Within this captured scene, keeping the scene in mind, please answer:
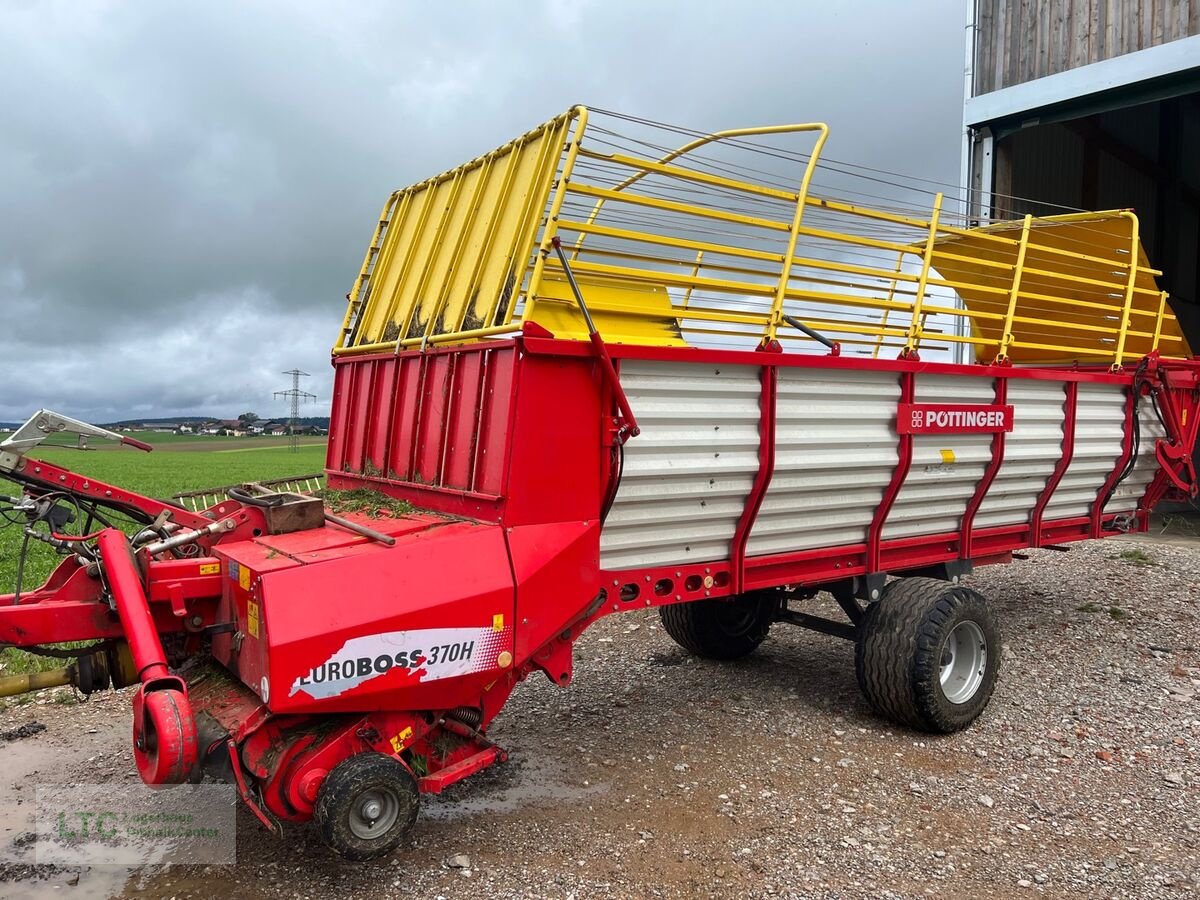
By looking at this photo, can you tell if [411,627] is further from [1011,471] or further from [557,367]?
[1011,471]

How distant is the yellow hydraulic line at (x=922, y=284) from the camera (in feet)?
16.2

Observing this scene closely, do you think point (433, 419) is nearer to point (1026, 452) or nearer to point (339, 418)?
A: point (339, 418)

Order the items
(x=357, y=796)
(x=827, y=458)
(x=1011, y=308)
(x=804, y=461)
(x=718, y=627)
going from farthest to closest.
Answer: (x=718, y=627), (x=1011, y=308), (x=827, y=458), (x=804, y=461), (x=357, y=796)

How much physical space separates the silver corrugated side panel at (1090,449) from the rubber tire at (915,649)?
145cm

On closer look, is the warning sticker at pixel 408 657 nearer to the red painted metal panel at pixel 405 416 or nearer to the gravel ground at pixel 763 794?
the gravel ground at pixel 763 794

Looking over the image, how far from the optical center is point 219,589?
353 cm

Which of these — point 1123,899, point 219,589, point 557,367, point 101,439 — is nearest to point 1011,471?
point 1123,899

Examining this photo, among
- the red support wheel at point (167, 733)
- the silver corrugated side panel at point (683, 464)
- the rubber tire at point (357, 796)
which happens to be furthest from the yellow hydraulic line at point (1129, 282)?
the red support wheel at point (167, 733)

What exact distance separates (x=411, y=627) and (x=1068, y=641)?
581 centimetres

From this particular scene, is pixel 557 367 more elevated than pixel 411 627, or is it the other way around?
pixel 557 367

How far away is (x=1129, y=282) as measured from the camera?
642 centimetres

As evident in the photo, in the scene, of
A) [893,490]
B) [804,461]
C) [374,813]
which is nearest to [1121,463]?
[893,490]

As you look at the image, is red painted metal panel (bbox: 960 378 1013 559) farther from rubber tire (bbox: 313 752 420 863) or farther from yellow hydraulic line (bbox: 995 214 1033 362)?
rubber tire (bbox: 313 752 420 863)

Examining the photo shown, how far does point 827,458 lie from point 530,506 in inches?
66.1
